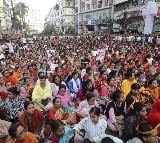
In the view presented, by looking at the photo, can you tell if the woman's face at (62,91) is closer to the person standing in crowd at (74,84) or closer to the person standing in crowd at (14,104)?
the person standing in crowd at (14,104)

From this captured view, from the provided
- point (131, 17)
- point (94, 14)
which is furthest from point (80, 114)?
point (94, 14)

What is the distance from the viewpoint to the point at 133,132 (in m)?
5.38

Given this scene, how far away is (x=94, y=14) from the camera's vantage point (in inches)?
2788

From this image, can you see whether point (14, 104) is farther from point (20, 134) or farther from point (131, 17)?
point (131, 17)

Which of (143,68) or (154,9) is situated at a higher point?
(154,9)

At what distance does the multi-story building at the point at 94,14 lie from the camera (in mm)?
61556

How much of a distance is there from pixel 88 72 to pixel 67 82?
2.90 ft

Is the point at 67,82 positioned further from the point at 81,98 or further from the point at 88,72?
the point at 81,98

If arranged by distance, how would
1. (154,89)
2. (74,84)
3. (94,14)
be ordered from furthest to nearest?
1. (94,14)
2. (74,84)
3. (154,89)

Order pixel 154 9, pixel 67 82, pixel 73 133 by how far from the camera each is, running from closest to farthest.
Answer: pixel 73 133 < pixel 67 82 < pixel 154 9

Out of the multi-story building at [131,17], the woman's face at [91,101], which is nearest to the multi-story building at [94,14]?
the multi-story building at [131,17]

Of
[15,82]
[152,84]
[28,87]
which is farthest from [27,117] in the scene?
[15,82]

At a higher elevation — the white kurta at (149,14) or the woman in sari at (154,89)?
the white kurta at (149,14)

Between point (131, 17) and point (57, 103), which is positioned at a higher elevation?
point (131, 17)
